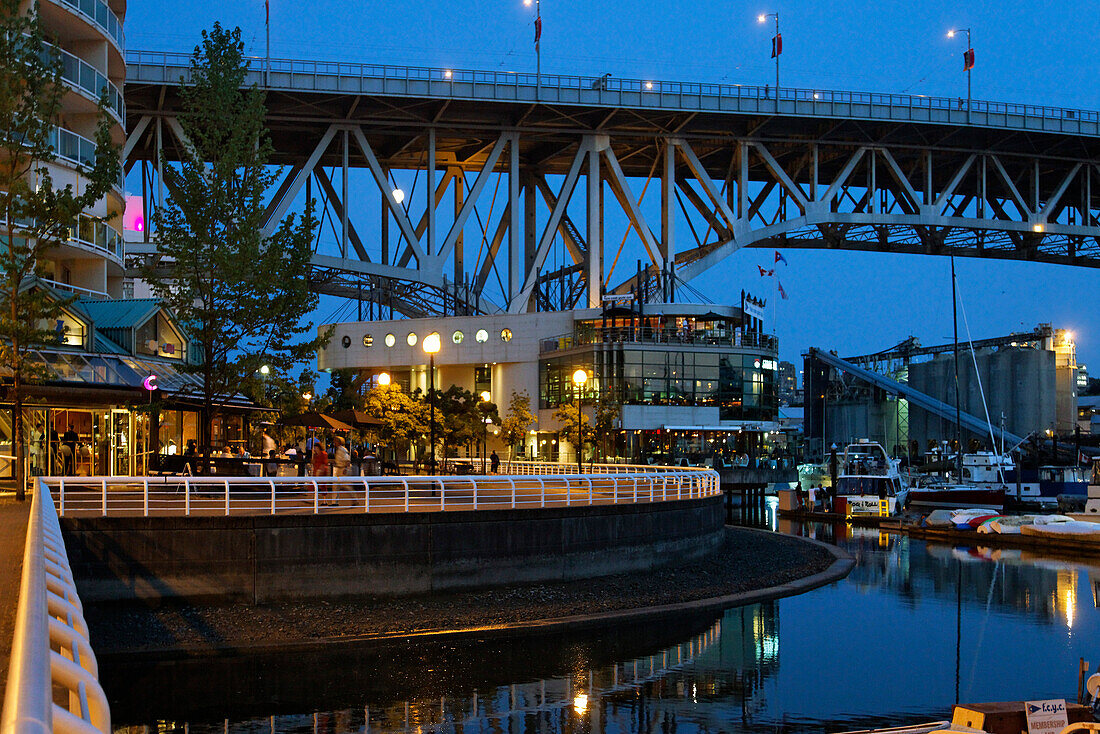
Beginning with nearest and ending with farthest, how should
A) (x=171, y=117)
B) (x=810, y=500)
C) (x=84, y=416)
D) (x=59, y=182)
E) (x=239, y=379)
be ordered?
(x=239, y=379) < (x=84, y=416) < (x=59, y=182) < (x=810, y=500) < (x=171, y=117)

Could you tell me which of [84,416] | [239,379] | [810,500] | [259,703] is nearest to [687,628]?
[259,703]

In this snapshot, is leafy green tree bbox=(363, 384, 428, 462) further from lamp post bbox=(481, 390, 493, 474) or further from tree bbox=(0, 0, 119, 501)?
tree bbox=(0, 0, 119, 501)

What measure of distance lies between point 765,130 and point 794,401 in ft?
295

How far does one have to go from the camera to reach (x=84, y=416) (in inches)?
1465

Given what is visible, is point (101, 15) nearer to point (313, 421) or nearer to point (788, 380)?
point (313, 421)

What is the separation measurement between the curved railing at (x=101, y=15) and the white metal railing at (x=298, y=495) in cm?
2331

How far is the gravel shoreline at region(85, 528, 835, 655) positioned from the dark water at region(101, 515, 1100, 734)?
2.46 feet

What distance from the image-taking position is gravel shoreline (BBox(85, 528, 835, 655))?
22.1m

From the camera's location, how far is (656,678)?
21453 mm

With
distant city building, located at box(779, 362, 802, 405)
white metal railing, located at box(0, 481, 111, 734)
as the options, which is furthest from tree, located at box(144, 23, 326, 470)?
distant city building, located at box(779, 362, 802, 405)

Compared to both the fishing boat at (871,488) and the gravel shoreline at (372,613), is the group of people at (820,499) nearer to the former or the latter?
the fishing boat at (871,488)

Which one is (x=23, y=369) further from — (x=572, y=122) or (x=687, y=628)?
(x=572, y=122)

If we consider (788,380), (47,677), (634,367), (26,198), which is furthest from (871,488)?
(788,380)

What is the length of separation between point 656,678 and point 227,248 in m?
18.1
